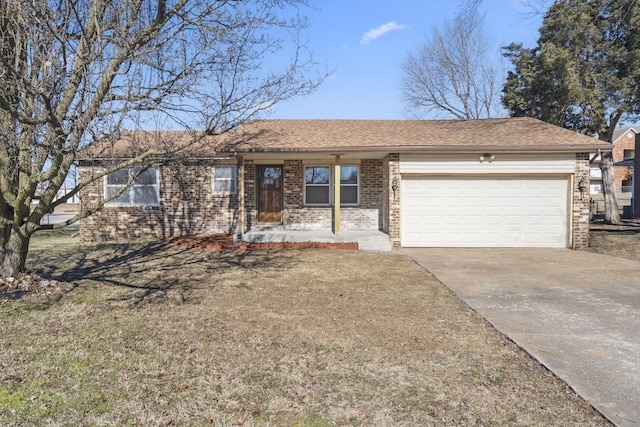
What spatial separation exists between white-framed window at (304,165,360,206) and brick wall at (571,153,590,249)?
6.38 meters

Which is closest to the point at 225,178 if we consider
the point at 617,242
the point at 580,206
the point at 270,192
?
the point at 270,192

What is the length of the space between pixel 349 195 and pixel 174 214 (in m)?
5.98

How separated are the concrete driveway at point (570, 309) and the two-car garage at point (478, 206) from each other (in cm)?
125

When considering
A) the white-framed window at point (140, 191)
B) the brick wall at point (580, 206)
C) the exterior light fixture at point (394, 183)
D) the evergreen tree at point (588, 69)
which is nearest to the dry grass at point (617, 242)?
the brick wall at point (580, 206)

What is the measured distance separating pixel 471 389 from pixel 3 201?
A: 22.4 feet

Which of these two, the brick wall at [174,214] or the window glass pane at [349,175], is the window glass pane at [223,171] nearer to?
the brick wall at [174,214]

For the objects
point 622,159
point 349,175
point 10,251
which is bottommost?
point 10,251

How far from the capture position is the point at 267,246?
1105cm

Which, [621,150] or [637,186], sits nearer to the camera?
[637,186]

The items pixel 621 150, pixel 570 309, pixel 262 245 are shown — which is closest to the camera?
pixel 570 309

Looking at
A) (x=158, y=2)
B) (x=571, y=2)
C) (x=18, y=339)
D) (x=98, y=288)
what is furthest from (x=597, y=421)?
(x=571, y=2)

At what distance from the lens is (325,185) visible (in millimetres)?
13266

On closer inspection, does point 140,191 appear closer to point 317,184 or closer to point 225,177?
point 225,177

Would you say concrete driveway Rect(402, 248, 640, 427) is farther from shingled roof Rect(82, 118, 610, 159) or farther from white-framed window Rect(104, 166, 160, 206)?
white-framed window Rect(104, 166, 160, 206)
